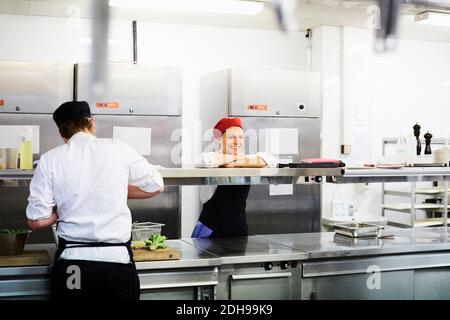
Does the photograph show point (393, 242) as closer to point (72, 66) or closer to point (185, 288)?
point (185, 288)

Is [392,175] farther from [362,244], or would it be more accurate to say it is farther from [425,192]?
[425,192]

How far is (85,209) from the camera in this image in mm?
2039

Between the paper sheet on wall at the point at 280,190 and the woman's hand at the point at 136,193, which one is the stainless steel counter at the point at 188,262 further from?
the paper sheet on wall at the point at 280,190

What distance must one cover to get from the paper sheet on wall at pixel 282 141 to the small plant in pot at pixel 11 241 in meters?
2.36

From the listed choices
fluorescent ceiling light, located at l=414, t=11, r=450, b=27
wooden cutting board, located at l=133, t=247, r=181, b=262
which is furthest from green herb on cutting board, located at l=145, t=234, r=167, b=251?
fluorescent ceiling light, located at l=414, t=11, r=450, b=27

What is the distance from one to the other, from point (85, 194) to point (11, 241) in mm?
491

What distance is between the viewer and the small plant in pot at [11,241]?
89.4 inches

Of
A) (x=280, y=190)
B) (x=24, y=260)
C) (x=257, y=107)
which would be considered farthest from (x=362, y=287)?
(x=257, y=107)

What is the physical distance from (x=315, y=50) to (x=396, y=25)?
4.35 m

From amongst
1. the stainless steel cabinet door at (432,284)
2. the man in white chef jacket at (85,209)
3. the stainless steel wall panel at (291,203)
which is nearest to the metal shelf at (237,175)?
the man in white chef jacket at (85,209)

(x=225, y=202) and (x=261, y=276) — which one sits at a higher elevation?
(x=225, y=202)

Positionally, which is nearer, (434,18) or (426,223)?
(434,18)

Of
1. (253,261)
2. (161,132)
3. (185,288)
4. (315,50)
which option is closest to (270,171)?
(253,261)

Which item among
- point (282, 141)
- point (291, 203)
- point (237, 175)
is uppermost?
point (282, 141)
